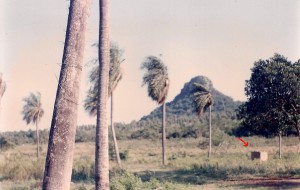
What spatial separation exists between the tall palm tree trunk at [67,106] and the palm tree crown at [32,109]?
3717 cm

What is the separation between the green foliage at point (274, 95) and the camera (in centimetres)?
2159

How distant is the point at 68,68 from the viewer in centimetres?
625

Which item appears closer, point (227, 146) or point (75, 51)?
point (75, 51)

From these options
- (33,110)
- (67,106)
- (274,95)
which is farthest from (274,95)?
(33,110)

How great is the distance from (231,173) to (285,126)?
146 inches

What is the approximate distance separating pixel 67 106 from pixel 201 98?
29896 mm

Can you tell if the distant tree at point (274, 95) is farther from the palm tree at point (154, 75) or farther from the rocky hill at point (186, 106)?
the rocky hill at point (186, 106)

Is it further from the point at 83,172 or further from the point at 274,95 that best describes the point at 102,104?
the point at 83,172

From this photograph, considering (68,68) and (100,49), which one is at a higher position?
(100,49)

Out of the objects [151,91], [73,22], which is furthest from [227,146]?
[73,22]

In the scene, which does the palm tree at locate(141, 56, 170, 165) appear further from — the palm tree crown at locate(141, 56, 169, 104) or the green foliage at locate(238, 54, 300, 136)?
the green foliage at locate(238, 54, 300, 136)

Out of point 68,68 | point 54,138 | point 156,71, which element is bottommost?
point 54,138

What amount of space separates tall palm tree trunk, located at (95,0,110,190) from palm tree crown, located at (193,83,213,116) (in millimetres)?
25654

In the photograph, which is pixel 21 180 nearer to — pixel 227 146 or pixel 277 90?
pixel 277 90
